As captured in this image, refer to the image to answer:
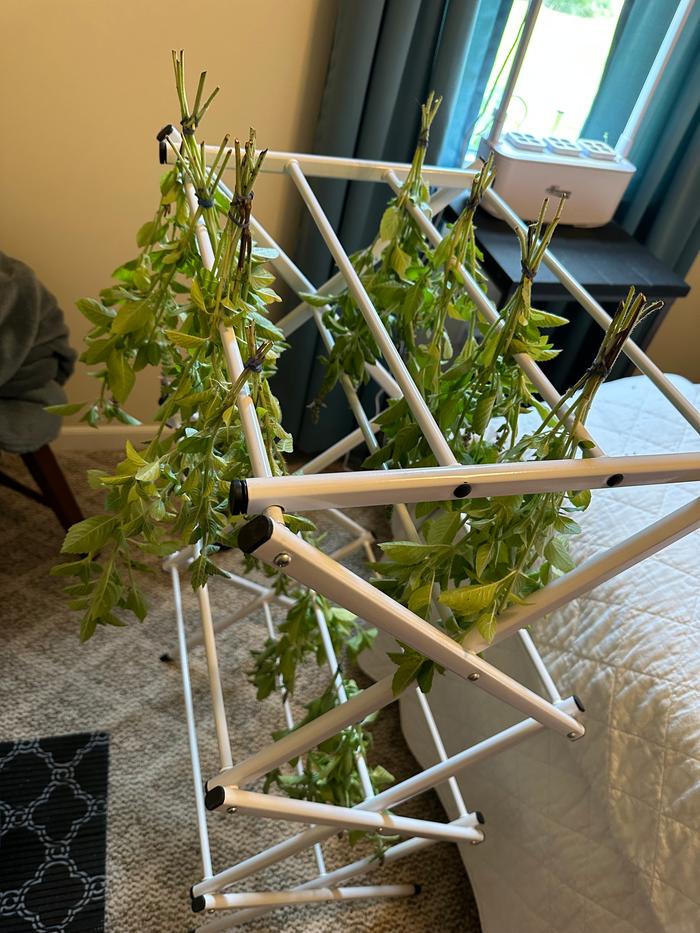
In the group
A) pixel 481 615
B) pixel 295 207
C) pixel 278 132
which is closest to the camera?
pixel 481 615

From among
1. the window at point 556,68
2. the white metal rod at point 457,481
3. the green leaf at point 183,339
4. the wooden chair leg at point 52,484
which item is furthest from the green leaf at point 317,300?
the window at point 556,68

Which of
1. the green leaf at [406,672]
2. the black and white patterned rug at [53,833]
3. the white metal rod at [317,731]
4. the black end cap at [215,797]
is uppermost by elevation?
the green leaf at [406,672]

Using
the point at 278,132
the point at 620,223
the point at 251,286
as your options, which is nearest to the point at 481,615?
the point at 251,286

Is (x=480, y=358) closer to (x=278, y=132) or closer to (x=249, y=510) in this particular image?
(x=249, y=510)

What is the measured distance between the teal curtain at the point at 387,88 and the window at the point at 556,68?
0.18 ft

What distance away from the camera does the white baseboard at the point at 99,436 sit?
1858 mm

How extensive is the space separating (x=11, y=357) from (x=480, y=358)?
92 cm

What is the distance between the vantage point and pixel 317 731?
0.70 meters

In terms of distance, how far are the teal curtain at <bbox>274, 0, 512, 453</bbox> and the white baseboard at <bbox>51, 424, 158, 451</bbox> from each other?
1.60ft

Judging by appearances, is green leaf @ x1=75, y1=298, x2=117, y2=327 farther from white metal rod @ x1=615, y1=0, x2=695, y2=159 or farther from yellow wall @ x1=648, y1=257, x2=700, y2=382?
yellow wall @ x1=648, y1=257, x2=700, y2=382

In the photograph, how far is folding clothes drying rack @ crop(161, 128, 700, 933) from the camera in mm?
527

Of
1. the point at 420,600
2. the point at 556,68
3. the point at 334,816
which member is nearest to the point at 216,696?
the point at 334,816

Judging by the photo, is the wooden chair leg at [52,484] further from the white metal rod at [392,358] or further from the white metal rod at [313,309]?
the white metal rod at [392,358]

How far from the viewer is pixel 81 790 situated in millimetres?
1295
